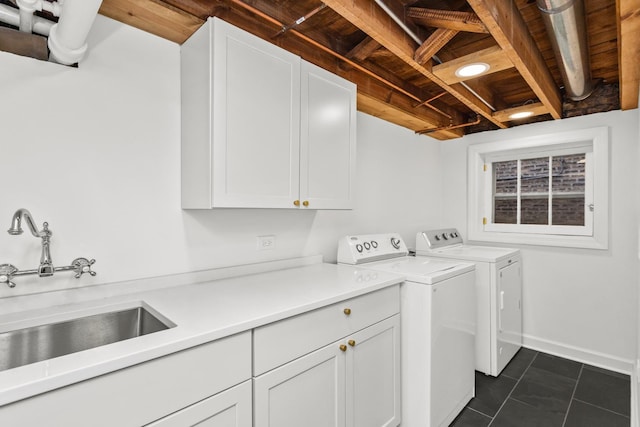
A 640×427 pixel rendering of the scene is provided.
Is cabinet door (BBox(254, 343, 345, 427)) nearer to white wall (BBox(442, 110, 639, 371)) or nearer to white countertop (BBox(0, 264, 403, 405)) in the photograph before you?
white countertop (BBox(0, 264, 403, 405))

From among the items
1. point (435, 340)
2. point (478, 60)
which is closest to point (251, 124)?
point (478, 60)

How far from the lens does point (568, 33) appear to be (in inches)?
62.0

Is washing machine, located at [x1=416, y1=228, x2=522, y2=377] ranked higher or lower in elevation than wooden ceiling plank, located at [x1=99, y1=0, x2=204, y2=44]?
lower

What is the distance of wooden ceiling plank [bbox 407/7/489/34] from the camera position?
4.85 feet

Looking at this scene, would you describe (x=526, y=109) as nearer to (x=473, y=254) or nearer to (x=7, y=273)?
(x=473, y=254)

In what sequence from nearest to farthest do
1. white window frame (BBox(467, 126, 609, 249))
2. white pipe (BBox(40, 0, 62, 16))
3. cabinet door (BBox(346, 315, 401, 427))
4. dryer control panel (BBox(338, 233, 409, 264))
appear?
1. white pipe (BBox(40, 0, 62, 16))
2. cabinet door (BBox(346, 315, 401, 427))
3. dryer control panel (BBox(338, 233, 409, 264))
4. white window frame (BBox(467, 126, 609, 249))

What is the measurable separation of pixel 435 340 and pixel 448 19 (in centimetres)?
168

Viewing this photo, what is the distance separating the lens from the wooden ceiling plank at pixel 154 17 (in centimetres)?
137

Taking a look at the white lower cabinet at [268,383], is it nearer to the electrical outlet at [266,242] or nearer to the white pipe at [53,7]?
the electrical outlet at [266,242]

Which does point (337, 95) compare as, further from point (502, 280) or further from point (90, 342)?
point (502, 280)

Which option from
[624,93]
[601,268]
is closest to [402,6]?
[624,93]

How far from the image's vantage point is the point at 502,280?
2.58m

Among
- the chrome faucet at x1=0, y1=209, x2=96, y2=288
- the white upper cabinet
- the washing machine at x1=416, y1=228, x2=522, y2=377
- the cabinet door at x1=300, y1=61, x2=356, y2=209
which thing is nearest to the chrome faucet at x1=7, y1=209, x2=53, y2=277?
the chrome faucet at x1=0, y1=209, x2=96, y2=288

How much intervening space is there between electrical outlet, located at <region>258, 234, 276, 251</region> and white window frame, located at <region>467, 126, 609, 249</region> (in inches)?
92.4
